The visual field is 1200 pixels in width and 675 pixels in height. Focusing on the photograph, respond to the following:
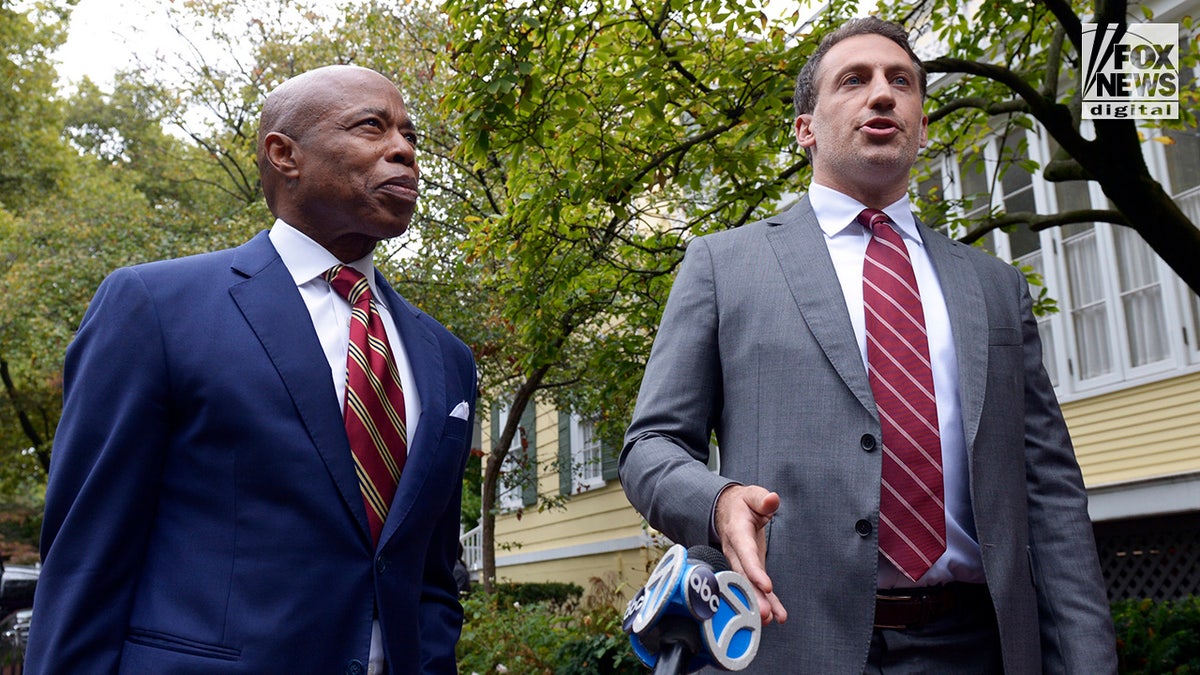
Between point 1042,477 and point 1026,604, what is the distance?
349mm

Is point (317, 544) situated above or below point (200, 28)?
below

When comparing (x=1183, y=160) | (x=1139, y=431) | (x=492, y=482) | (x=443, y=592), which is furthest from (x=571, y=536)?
(x=443, y=592)

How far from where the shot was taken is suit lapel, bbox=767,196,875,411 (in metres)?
2.51

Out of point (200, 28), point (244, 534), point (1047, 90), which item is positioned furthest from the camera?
point (200, 28)

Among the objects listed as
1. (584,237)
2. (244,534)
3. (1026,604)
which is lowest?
(1026,604)

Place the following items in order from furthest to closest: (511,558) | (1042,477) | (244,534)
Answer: (511,558) → (1042,477) → (244,534)

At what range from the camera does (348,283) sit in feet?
9.20

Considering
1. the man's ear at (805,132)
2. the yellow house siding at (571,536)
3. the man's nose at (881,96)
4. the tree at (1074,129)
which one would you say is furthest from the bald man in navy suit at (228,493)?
the yellow house siding at (571,536)

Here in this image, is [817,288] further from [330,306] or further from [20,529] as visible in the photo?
[20,529]

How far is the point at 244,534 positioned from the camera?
7.73ft

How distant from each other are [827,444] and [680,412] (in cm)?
32

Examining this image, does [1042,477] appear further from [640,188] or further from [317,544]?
[640,188]

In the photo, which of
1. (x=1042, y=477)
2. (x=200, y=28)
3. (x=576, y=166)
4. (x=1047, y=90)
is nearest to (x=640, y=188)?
(x=576, y=166)

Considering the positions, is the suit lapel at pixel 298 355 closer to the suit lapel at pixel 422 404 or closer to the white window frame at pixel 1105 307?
the suit lapel at pixel 422 404
